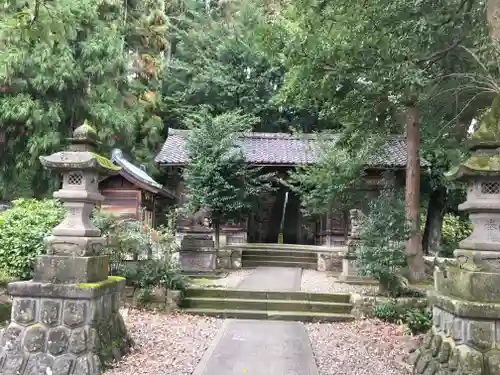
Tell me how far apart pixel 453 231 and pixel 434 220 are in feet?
4.40

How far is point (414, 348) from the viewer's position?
18.8 feet

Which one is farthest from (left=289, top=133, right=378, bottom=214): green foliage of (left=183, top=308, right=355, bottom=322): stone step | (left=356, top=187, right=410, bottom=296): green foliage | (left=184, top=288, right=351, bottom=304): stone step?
(left=183, top=308, right=355, bottom=322): stone step

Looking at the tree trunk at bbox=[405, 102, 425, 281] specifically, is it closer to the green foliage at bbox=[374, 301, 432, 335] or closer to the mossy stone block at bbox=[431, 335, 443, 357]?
the green foliage at bbox=[374, 301, 432, 335]

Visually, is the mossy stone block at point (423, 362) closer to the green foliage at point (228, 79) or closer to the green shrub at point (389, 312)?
the green shrub at point (389, 312)

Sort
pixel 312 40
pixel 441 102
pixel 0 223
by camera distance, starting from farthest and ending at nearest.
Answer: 1. pixel 441 102
2. pixel 312 40
3. pixel 0 223

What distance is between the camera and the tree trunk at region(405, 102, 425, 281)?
949cm

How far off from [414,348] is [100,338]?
13.3 ft

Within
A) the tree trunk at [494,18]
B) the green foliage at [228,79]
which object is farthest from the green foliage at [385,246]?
the green foliage at [228,79]

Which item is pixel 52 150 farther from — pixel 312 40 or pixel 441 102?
pixel 441 102

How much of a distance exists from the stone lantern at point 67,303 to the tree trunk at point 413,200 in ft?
22.6

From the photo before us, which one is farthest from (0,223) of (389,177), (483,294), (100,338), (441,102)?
(389,177)

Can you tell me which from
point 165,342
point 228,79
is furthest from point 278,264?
point 228,79

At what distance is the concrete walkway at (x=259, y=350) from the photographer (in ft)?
15.8

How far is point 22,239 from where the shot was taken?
7.09 meters
